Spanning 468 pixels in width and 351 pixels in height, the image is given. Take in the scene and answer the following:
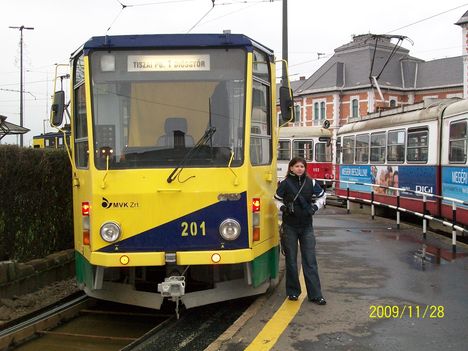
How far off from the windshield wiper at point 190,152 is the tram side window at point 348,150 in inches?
573

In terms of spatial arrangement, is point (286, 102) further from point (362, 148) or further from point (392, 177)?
point (362, 148)

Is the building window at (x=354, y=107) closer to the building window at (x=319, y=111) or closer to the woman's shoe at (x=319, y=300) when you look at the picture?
the building window at (x=319, y=111)

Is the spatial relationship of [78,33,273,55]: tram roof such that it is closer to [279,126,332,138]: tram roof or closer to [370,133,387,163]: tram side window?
[370,133,387,163]: tram side window

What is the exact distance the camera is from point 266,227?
20.4 feet

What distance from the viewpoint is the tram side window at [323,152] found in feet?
92.8

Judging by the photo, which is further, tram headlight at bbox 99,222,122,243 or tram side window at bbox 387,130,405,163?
tram side window at bbox 387,130,405,163

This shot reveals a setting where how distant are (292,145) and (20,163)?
21.9 meters

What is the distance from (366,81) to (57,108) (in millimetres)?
58400

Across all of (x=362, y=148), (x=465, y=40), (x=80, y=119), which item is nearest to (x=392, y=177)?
(x=362, y=148)

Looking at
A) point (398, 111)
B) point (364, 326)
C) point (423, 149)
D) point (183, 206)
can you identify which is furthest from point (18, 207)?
point (398, 111)

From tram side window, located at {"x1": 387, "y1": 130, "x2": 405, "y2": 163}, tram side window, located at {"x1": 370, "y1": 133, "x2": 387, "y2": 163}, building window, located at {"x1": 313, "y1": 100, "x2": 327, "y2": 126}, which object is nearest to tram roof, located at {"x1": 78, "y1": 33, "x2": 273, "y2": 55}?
tram side window, located at {"x1": 387, "y1": 130, "x2": 405, "y2": 163}

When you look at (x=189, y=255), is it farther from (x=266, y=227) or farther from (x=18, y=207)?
(x=18, y=207)

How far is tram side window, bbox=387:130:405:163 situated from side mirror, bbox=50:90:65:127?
11.0 metres

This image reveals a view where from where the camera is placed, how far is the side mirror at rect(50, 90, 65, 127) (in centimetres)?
628
